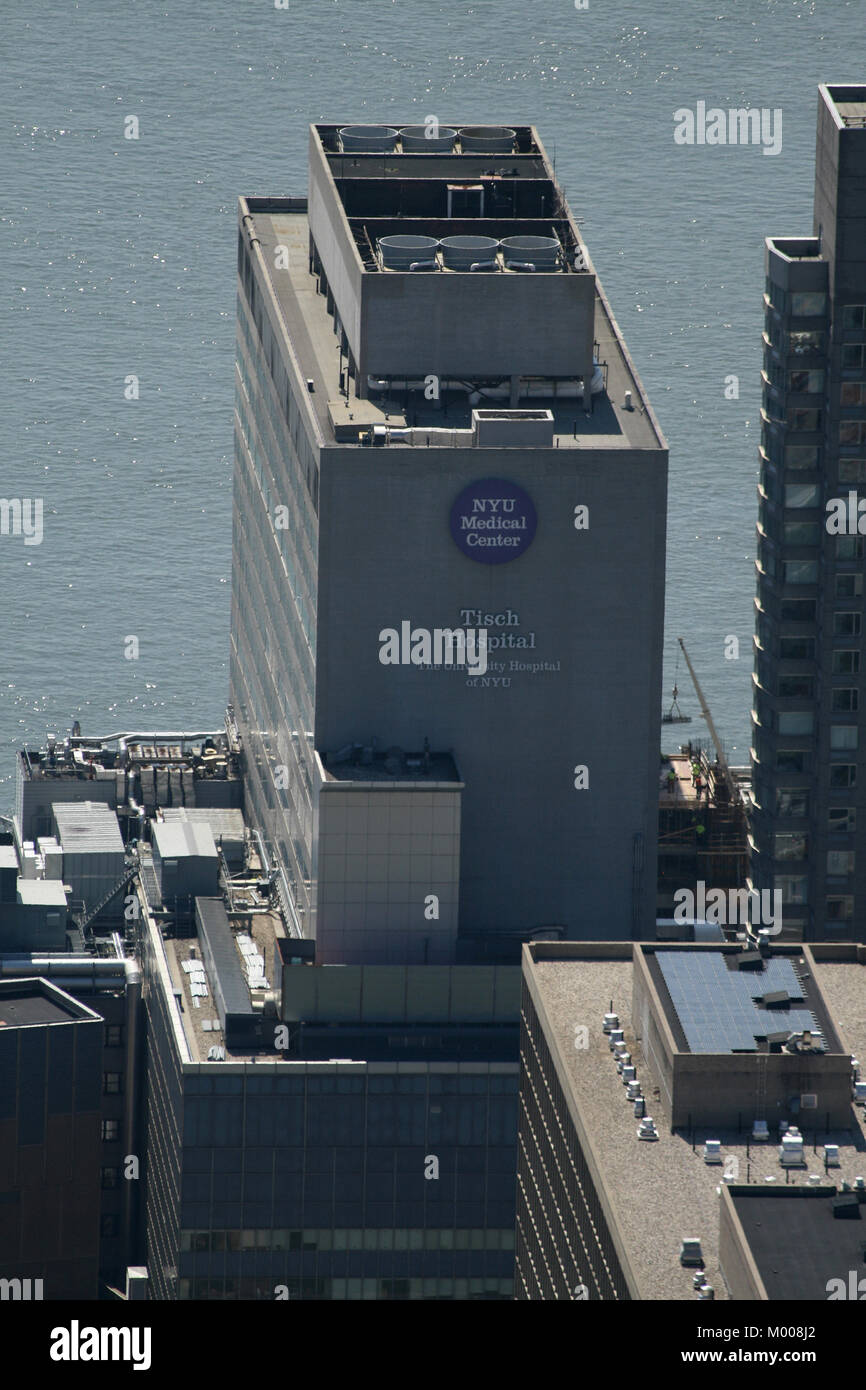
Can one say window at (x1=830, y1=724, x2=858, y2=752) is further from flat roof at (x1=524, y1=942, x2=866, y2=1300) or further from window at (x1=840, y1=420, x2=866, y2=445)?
flat roof at (x1=524, y1=942, x2=866, y2=1300)

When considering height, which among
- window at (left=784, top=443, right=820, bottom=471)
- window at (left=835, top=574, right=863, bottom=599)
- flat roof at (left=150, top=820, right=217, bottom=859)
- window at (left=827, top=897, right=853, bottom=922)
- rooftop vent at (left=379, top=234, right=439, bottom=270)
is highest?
rooftop vent at (left=379, top=234, right=439, bottom=270)

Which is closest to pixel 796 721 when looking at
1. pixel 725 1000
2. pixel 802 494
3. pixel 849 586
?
pixel 849 586

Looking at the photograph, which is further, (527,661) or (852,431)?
(852,431)

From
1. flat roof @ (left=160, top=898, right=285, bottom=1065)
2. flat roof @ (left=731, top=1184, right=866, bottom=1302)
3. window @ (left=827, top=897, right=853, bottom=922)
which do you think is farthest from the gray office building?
flat roof @ (left=731, top=1184, right=866, bottom=1302)

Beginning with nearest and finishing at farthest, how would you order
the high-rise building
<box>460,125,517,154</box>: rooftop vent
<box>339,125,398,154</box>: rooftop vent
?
the high-rise building
<box>339,125,398,154</box>: rooftop vent
<box>460,125,517,154</box>: rooftop vent

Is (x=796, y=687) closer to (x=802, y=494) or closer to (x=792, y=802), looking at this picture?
(x=792, y=802)

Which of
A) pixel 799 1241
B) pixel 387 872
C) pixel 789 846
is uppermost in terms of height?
pixel 387 872

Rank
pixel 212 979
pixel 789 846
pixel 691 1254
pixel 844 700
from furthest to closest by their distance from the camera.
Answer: pixel 789 846 → pixel 844 700 → pixel 212 979 → pixel 691 1254
